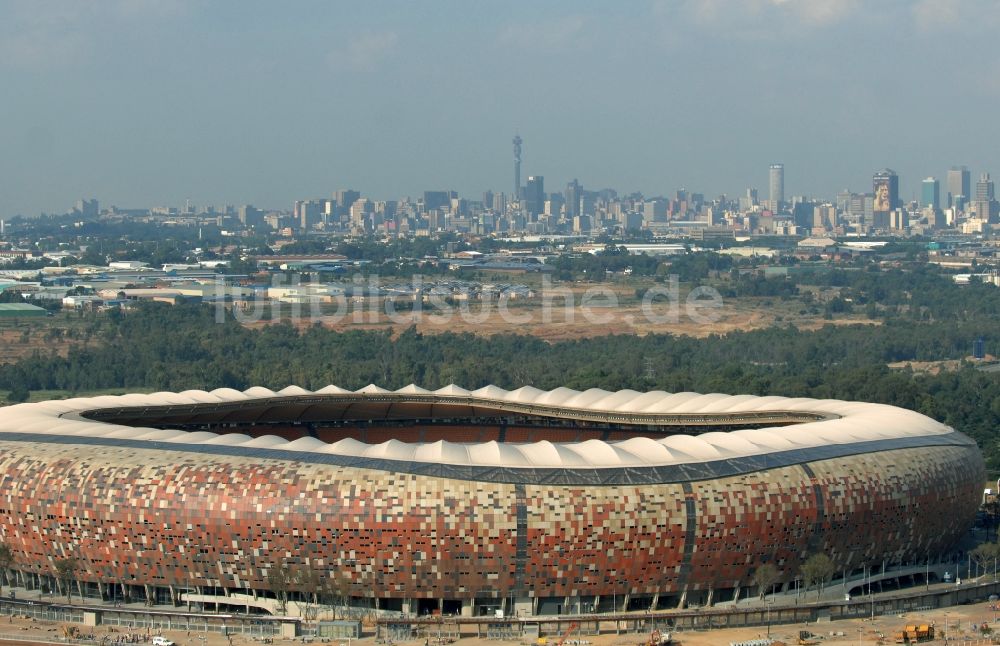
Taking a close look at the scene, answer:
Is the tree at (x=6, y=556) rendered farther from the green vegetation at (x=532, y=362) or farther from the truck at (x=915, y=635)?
the green vegetation at (x=532, y=362)

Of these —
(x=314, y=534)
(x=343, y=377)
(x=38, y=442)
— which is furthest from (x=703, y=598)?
(x=343, y=377)

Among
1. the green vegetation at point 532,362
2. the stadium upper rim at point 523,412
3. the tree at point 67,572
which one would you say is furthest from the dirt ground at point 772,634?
the green vegetation at point 532,362

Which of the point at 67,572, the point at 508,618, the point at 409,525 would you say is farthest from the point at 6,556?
the point at 508,618

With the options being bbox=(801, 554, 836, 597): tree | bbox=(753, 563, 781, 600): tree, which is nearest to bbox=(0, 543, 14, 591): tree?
bbox=(753, 563, 781, 600): tree

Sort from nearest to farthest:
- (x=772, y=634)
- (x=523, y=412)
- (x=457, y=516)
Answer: (x=772, y=634)
(x=457, y=516)
(x=523, y=412)

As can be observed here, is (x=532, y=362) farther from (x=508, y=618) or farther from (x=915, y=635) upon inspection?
(x=915, y=635)

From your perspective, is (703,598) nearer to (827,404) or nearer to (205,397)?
(827,404)
